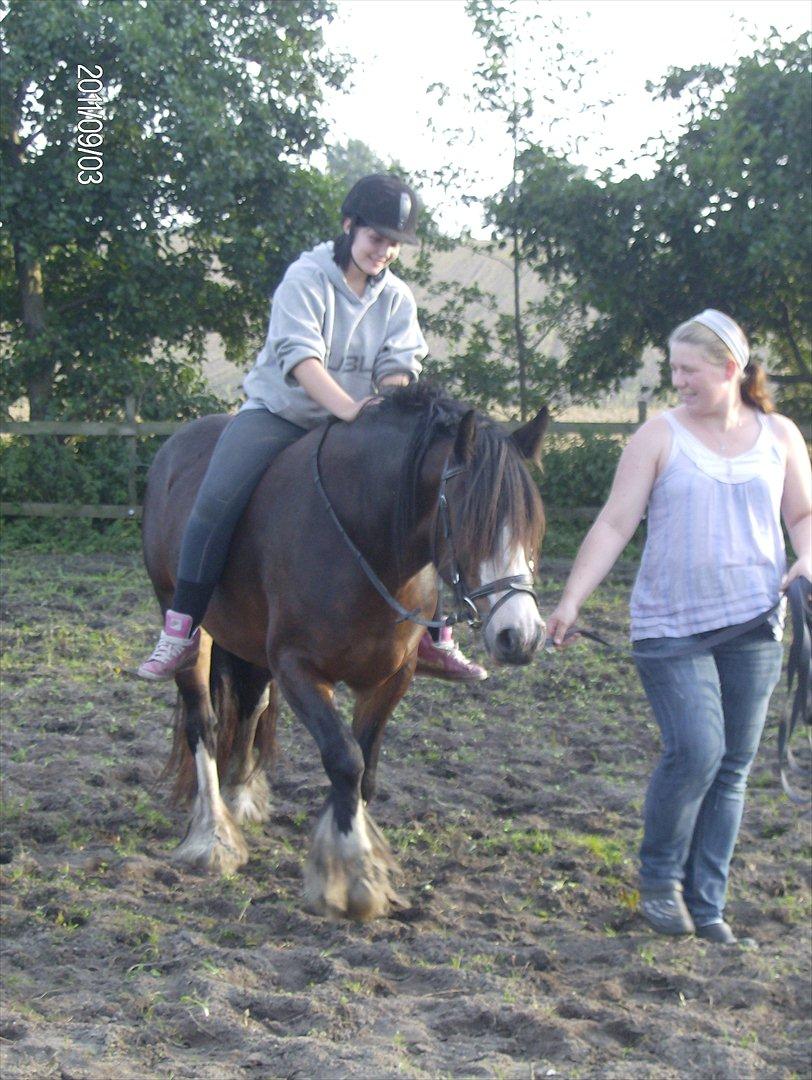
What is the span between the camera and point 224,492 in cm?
475

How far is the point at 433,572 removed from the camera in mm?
4359

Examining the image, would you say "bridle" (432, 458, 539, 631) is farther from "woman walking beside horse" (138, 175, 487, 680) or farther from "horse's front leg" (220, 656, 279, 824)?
"horse's front leg" (220, 656, 279, 824)

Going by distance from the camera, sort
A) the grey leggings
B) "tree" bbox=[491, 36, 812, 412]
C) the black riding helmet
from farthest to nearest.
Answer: "tree" bbox=[491, 36, 812, 412], the grey leggings, the black riding helmet

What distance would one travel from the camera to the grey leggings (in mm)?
4754

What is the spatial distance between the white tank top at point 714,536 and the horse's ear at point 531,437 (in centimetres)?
40

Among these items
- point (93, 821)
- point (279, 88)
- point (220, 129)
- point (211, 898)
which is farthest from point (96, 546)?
point (211, 898)

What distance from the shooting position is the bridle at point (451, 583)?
3.62 metres

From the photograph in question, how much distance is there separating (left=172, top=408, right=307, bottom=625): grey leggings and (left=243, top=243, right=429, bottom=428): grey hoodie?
3.6 inches

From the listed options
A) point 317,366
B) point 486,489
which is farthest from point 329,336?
point 486,489

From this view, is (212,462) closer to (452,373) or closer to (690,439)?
(690,439)

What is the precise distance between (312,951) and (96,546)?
33.3 feet

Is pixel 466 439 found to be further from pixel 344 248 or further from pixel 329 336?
pixel 344 248

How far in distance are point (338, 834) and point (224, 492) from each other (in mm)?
1342

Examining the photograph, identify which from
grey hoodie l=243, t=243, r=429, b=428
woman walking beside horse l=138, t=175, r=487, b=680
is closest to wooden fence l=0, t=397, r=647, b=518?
woman walking beside horse l=138, t=175, r=487, b=680
